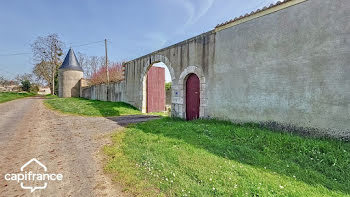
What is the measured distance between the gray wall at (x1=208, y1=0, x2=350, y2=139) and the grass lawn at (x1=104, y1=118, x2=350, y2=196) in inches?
29.1

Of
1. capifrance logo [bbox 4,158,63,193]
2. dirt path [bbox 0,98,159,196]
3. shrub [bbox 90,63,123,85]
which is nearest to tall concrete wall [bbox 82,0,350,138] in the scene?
dirt path [bbox 0,98,159,196]

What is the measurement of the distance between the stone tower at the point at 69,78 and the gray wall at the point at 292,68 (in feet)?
64.9

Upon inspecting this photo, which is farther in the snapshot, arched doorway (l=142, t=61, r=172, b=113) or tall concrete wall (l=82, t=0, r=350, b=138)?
arched doorway (l=142, t=61, r=172, b=113)

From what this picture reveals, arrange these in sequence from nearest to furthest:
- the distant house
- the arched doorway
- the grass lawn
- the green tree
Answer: the grass lawn → the arched doorway → the green tree → the distant house

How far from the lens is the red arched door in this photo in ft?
20.8

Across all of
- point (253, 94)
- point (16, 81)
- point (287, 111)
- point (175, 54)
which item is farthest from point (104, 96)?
point (16, 81)

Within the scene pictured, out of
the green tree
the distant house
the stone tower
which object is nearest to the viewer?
the stone tower

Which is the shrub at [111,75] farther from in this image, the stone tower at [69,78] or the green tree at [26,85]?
the green tree at [26,85]

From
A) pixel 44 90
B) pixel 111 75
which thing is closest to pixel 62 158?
pixel 111 75

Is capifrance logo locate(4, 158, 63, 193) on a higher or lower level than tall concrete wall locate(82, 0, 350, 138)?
lower

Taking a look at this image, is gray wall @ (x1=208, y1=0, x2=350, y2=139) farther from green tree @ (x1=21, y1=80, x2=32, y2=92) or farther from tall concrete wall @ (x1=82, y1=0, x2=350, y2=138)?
green tree @ (x1=21, y1=80, x2=32, y2=92)

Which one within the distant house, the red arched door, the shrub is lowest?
the red arched door

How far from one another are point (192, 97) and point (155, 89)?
4.34m

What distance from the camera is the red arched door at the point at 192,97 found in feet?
20.8
